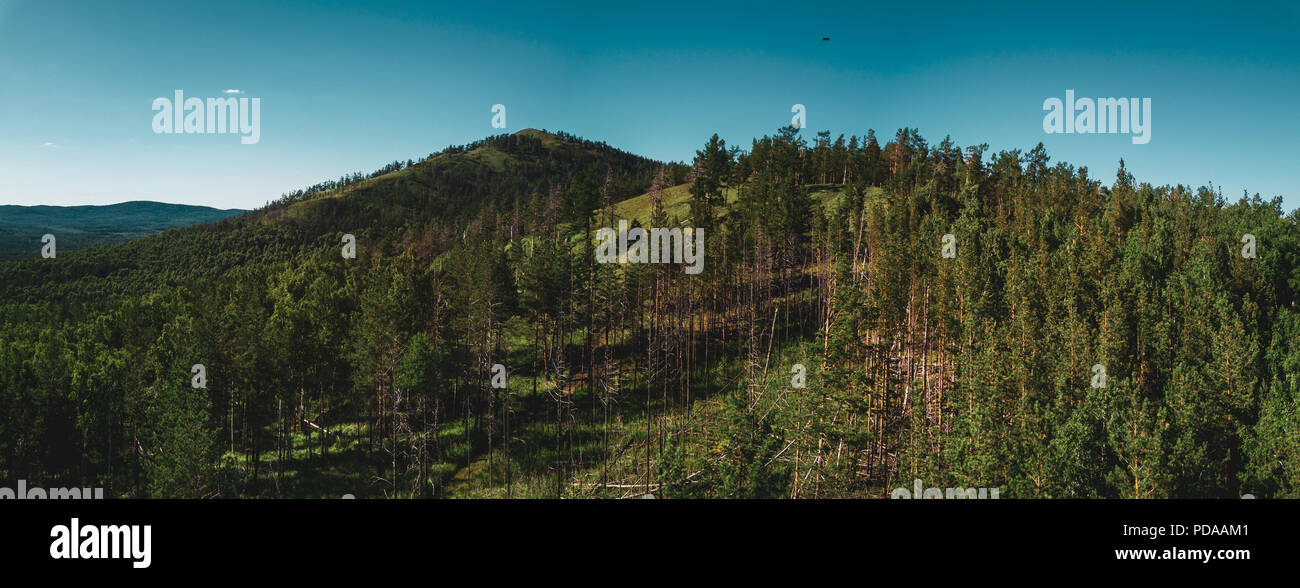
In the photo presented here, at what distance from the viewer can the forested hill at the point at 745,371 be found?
1273 inches

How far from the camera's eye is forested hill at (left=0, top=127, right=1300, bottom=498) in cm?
3234

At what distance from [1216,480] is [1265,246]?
128ft

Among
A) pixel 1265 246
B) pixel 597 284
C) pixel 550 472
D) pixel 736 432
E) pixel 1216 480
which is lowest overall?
pixel 550 472

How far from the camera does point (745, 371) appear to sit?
189ft

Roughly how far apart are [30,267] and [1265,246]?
8921 inches

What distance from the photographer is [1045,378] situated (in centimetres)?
3603

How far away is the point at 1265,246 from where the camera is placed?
5662cm

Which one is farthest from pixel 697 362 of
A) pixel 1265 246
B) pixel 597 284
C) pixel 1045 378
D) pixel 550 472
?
pixel 1265 246

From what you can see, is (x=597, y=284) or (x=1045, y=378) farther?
(x=597, y=284)
